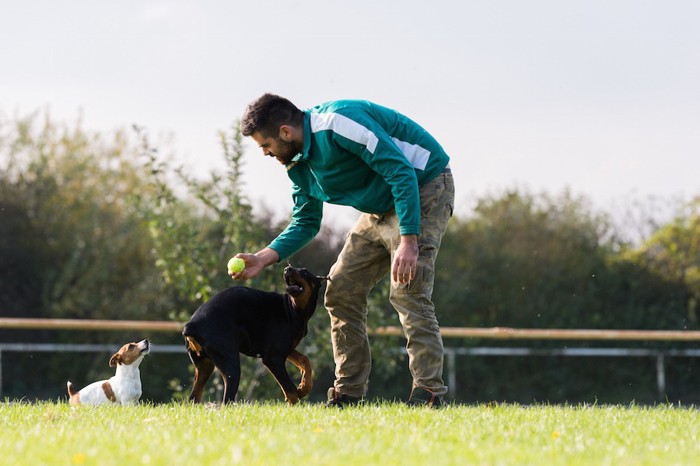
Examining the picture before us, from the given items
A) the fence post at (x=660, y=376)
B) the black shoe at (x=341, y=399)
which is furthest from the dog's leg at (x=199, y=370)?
the fence post at (x=660, y=376)

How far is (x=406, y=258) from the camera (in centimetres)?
532

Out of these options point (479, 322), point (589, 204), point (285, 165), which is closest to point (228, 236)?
point (285, 165)

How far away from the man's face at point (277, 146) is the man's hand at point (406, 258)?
2.70 ft

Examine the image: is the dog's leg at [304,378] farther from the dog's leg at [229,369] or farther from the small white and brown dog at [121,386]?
the small white and brown dog at [121,386]

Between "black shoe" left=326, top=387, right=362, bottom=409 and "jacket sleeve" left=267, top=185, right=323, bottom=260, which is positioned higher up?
"jacket sleeve" left=267, top=185, right=323, bottom=260

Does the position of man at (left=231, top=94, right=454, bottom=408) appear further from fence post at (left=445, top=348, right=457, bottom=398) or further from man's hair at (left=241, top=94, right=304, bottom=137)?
fence post at (left=445, top=348, right=457, bottom=398)

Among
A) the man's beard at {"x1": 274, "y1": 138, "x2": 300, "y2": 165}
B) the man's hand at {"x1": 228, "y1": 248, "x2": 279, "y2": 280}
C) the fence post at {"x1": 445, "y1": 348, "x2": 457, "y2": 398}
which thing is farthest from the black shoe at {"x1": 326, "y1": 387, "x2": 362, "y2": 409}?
the fence post at {"x1": 445, "y1": 348, "x2": 457, "y2": 398}

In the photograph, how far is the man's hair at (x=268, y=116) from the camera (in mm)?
5473

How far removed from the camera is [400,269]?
5.33 m

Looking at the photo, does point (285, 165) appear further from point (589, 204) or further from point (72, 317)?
point (589, 204)

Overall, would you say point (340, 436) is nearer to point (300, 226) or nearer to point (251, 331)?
point (251, 331)

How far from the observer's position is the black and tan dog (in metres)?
5.77

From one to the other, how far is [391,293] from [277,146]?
3.47ft

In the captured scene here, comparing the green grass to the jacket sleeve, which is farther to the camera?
→ the jacket sleeve
